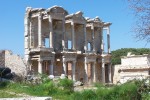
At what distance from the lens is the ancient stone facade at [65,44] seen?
37.4m

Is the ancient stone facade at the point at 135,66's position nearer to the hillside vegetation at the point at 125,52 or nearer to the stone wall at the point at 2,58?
the stone wall at the point at 2,58

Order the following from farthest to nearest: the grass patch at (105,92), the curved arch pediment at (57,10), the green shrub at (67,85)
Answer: the curved arch pediment at (57,10), the green shrub at (67,85), the grass patch at (105,92)

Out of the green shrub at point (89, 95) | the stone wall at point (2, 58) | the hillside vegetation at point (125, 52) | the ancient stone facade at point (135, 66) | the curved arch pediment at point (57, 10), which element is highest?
the curved arch pediment at point (57, 10)

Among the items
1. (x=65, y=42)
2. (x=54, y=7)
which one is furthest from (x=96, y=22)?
(x=54, y=7)

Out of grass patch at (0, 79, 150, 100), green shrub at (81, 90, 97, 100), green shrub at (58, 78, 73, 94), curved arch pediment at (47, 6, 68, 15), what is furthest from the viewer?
curved arch pediment at (47, 6, 68, 15)

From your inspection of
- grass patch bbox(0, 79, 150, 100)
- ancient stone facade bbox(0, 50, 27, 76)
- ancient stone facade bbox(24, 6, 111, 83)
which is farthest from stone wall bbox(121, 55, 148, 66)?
grass patch bbox(0, 79, 150, 100)

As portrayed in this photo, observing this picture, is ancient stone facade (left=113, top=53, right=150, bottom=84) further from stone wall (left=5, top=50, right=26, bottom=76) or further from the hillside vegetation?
the hillside vegetation

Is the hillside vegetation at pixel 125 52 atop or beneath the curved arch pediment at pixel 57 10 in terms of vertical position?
beneath

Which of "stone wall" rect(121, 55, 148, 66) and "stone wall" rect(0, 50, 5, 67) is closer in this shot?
"stone wall" rect(121, 55, 148, 66)

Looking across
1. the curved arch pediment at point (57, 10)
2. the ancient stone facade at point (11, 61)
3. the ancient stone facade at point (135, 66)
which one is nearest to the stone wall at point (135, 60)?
the ancient stone facade at point (135, 66)

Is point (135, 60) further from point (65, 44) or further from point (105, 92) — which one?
point (105, 92)

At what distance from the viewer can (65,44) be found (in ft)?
136

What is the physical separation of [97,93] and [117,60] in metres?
46.9

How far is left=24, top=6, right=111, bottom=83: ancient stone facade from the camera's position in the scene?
3741 cm
